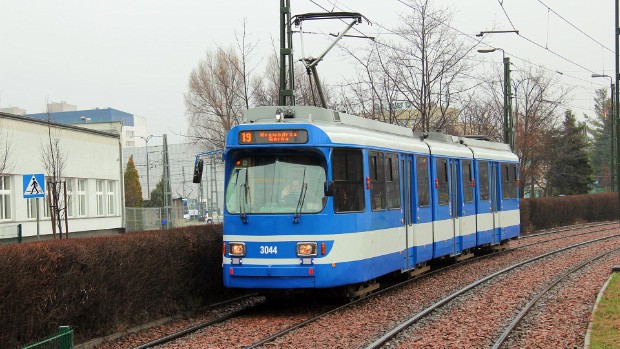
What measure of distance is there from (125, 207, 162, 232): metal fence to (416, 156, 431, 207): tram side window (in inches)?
1325

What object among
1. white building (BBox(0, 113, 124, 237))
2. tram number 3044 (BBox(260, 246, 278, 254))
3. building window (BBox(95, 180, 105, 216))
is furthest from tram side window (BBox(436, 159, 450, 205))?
building window (BBox(95, 180, 105, 216))

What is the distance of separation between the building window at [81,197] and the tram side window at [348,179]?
29802 millimetres

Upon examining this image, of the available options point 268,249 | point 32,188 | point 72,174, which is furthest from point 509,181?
point 72,174

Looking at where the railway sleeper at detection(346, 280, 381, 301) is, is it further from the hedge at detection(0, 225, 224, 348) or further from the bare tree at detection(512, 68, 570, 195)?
the bare tree at detection(512, 68, 570, 195)

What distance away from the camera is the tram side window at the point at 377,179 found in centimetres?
1467

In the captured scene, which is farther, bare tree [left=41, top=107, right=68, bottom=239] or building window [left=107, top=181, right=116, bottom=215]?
building window [left=107, top=181, right=116, bottom=215]

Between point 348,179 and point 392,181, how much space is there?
2162 millimetres

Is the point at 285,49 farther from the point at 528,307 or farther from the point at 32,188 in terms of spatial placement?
the point at 528,307

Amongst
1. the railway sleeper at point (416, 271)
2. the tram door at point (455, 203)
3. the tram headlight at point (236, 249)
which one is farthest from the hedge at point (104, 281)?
the tram door at point (455, 203)

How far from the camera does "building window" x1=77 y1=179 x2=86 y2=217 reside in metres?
41.5

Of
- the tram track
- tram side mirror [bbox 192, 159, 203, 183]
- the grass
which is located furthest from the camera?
tram side mirror [bbox 192, 159, 203, 183]

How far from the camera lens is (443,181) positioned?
1969 centimetres

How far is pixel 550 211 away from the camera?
43.6m

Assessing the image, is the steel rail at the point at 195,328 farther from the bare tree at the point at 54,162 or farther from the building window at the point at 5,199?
the building window at the point at 5,199
